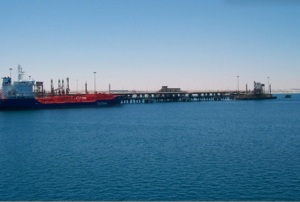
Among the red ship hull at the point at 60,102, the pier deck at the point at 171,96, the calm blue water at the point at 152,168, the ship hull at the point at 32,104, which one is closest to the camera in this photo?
the calm blue water at the point at 152,168

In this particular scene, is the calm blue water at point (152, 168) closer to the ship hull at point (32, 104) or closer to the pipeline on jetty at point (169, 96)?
the ship hull at point (32, 104)

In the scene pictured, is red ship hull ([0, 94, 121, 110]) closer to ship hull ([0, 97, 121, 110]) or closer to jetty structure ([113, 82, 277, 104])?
ship hull ([0, 97, 121, 110])

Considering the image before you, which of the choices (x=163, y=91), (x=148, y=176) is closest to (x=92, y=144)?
(x=148, y=176)

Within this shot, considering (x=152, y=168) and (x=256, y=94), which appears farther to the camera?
(x=256, y=94)

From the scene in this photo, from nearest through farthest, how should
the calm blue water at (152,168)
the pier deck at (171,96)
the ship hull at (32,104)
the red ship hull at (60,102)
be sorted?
the calm blue water at (152,168) < the ship hull at (32,104) < the red ship hull at (60,102) < the pier deck at (171,96)

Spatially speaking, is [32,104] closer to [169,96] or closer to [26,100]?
[26,100]

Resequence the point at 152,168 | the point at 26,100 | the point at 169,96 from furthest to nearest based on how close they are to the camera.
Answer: the point at 169,96
the point at 26,100
the point at 152,168

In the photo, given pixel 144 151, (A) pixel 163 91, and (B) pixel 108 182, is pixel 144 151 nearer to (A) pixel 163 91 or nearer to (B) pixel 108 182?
(B) pixel 108 182

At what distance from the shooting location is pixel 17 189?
22391mm

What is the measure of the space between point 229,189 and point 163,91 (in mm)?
163316

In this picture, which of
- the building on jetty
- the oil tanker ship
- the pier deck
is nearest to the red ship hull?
the oil tanker ship

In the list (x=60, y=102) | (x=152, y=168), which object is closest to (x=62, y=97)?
(x=60, y=102)

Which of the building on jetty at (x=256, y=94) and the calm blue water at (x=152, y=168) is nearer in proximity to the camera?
the calm blue water at (x=152, y=168)

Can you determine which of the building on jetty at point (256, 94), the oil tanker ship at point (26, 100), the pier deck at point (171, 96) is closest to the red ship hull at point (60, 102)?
the oil tanker ship at point (26, 100)
